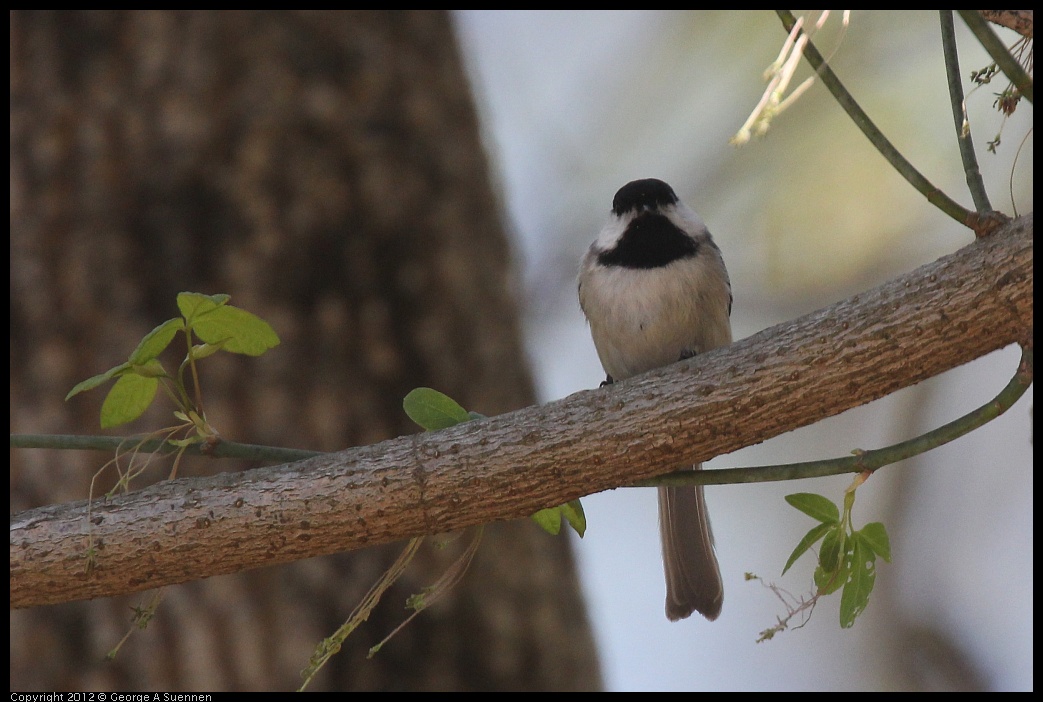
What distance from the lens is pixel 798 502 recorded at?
1.67 metres

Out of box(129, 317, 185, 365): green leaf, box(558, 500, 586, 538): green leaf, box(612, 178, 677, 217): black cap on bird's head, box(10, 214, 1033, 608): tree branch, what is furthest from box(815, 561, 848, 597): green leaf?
box(612, 178, 677, 217): black cap on bird's head

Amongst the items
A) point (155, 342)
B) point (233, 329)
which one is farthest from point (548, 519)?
point (155, 342)

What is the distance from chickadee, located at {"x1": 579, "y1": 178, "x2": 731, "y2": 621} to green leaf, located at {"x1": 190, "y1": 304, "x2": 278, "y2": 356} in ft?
5.79

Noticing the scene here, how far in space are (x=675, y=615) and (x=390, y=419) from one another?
140cm

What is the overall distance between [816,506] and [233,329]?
105 centimetres

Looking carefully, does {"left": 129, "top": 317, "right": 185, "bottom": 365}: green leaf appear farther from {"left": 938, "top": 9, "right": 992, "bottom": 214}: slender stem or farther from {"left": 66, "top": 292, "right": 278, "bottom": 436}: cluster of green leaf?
{"left": 938, "top": 9, "right": 992, "bottom": 214}: slender stem

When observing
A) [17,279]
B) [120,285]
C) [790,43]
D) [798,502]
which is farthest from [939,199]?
[17,279]

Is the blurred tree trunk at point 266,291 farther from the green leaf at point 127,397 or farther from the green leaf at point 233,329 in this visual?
the green leaf at point 233,329

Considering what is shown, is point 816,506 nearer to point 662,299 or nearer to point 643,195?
point 662,299

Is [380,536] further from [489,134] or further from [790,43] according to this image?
[489,134]

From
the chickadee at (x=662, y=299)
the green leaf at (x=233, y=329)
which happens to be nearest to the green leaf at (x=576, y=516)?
the green leaf at (x=233, y=329)

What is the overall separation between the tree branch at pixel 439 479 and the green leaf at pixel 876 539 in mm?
213

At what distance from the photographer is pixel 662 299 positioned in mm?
3295

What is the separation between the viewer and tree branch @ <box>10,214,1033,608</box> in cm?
177
